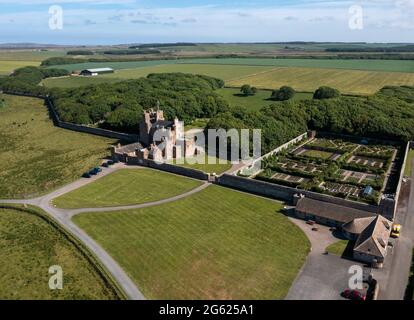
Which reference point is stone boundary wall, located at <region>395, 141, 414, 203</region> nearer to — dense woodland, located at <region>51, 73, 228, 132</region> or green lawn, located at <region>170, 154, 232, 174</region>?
green lawn, located at <region>170, 154, 232, 174</region>

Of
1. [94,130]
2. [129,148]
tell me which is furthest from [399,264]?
[94,130]

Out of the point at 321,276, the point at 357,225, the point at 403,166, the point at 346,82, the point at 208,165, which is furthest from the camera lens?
the point at 346,82

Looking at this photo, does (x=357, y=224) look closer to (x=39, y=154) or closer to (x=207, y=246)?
(x=207, y=246)

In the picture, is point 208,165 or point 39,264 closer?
point 39,264

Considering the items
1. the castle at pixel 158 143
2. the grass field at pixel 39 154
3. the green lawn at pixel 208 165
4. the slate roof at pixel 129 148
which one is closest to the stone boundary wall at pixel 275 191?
the green lawn at pixel 208 165

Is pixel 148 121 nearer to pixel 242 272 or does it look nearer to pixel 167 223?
pixel 167 223
